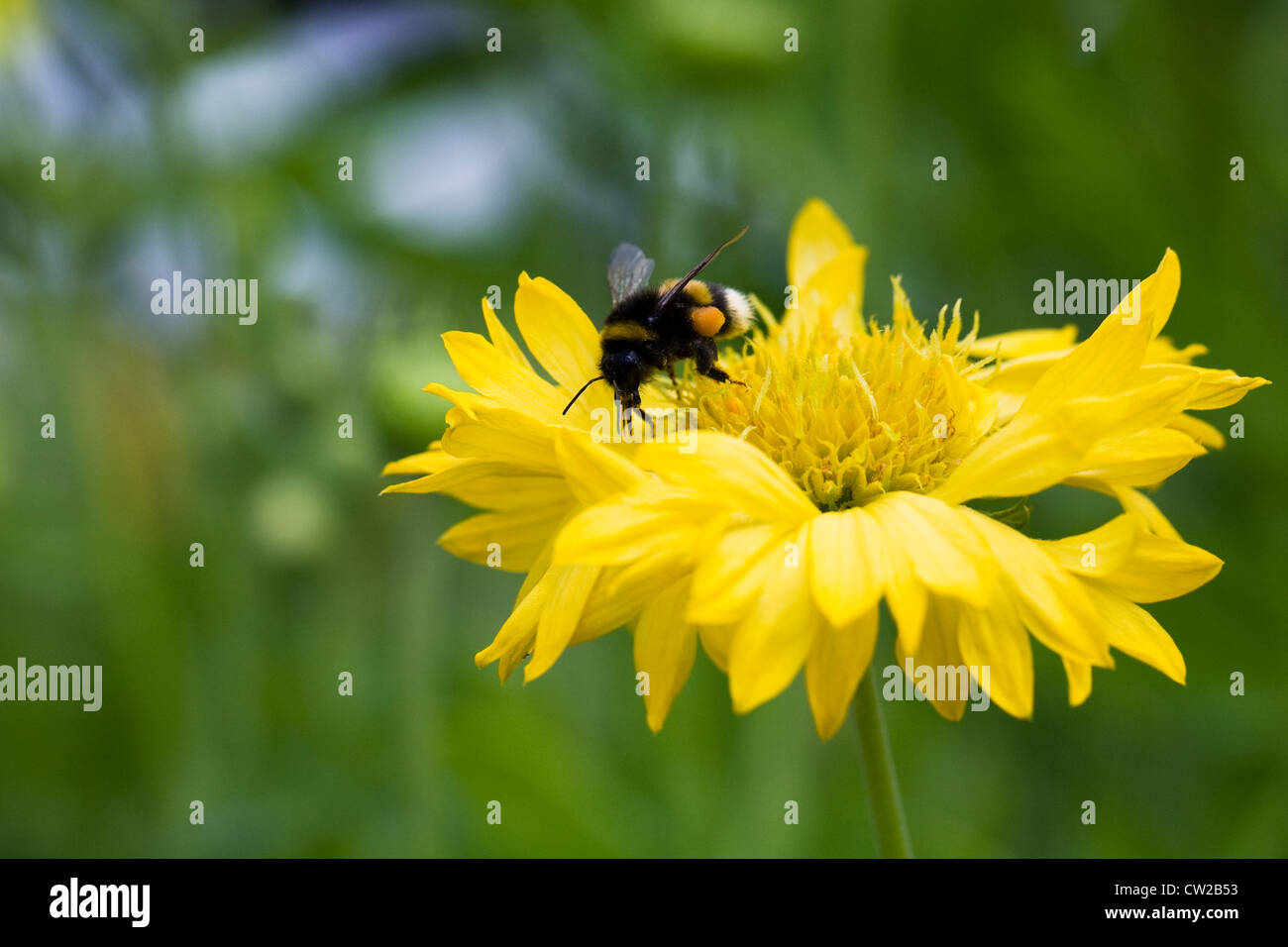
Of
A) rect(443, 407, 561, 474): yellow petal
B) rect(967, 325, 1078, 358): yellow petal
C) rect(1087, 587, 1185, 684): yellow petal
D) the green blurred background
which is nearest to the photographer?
rect(1087, 587, 1185, 684): yellow petal

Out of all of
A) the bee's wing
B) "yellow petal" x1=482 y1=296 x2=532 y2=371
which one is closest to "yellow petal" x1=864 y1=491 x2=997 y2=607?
"yellow petal" x1=482 y1=296 x2=532 y2=371

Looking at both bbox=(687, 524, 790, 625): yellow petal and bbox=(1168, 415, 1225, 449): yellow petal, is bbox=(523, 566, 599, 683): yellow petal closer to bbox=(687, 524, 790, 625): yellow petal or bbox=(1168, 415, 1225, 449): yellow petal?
bbox=(687, 524, 790, 625): yellow petal

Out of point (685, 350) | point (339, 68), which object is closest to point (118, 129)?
point (339, 68)

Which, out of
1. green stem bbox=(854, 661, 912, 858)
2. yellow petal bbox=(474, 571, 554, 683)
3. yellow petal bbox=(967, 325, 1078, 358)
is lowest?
green stem bbox=(854, 661, 912, 858)

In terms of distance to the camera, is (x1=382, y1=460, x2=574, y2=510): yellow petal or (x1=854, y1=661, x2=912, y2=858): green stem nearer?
(x1=854, y1=661, x2=912, y2=858): green stem

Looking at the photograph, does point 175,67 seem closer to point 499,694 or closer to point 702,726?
point 499,694

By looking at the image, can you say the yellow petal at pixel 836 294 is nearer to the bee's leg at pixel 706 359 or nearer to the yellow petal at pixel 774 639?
the bee's leg at pixel 706 359

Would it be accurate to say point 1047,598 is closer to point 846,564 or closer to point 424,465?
point 846,564
